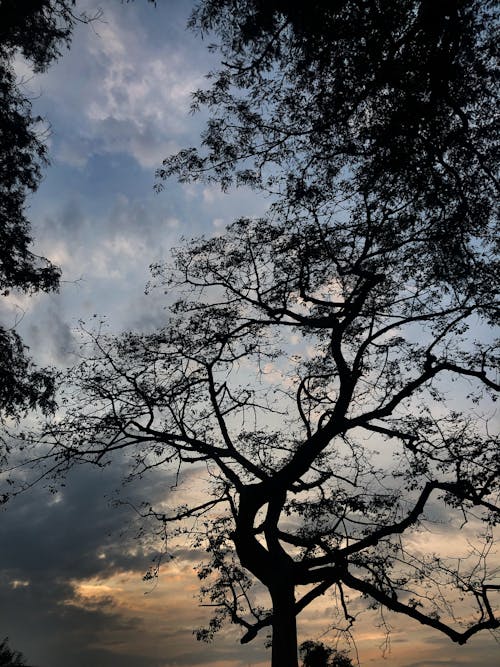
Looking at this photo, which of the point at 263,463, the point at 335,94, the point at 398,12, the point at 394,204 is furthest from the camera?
the point at 263,463

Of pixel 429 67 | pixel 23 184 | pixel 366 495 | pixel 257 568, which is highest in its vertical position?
pixel 23 184

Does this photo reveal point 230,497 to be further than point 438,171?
Yes

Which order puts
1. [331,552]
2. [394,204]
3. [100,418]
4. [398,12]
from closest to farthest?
[398,12]
[394,204]
[331,552]
[100,418]

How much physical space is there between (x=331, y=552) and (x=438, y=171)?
7.19 m

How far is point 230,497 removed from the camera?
10883 millimetres

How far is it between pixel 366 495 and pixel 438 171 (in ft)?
22.5

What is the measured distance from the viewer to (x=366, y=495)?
35.4 feet

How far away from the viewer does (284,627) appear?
8.77 m

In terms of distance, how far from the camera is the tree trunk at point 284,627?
849 centimetres

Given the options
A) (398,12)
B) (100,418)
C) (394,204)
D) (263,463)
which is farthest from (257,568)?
(398,12)

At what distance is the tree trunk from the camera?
8.49 metres

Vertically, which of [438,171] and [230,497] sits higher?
[438,171]

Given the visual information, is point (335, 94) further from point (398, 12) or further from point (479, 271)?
point (479, 271)

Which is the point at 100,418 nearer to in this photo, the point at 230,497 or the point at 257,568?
the point at 230,497
